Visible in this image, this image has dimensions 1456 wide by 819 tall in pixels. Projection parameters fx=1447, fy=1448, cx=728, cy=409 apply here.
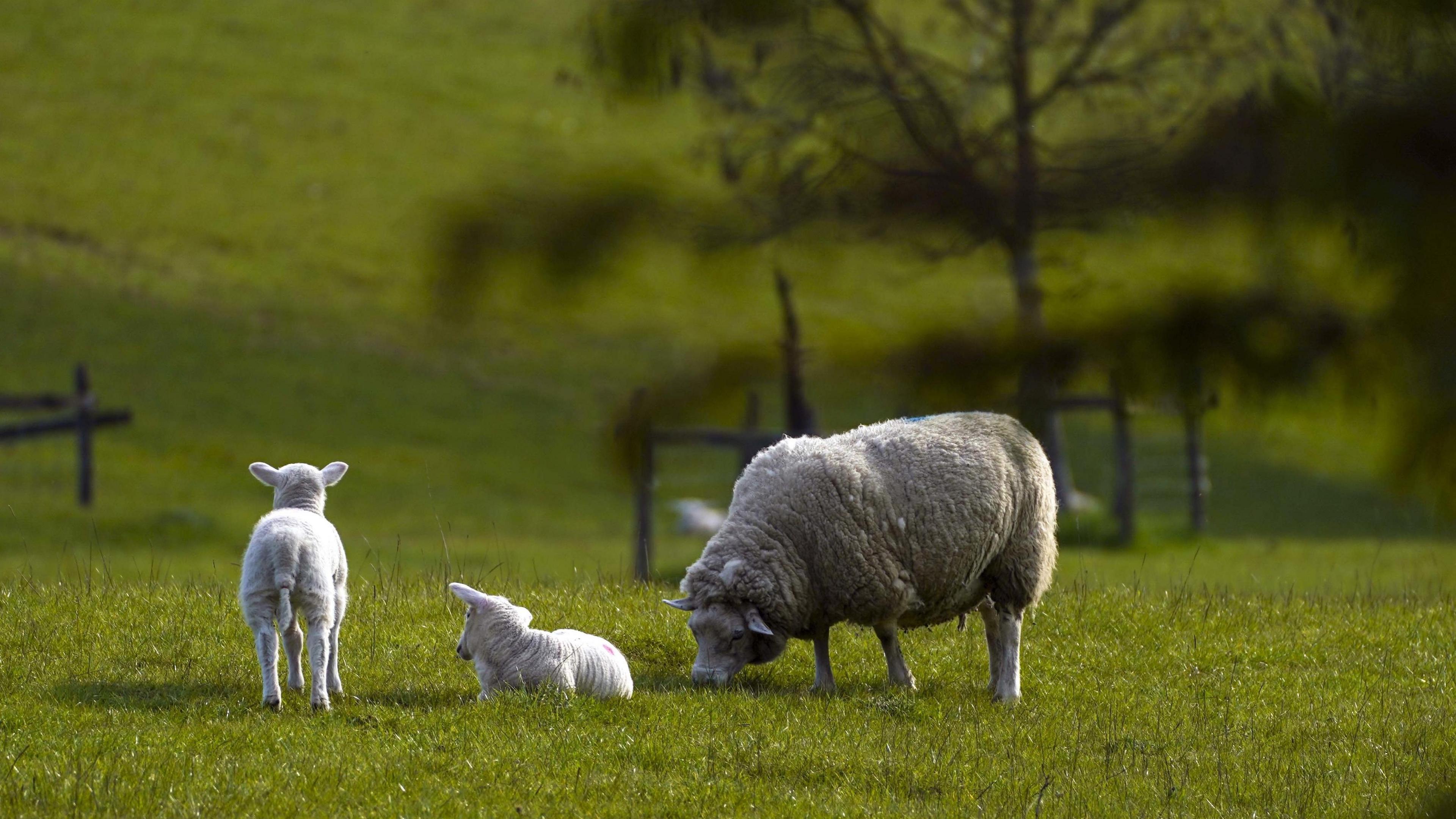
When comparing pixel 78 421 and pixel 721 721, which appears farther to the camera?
pixel 78 421

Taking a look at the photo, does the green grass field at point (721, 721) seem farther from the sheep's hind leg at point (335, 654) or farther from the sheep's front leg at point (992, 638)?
the sheep's front leg at point (992, 638)

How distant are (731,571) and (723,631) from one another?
0.39 meters

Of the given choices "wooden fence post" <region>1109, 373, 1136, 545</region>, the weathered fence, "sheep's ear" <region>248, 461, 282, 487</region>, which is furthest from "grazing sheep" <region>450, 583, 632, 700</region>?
the weathered fence

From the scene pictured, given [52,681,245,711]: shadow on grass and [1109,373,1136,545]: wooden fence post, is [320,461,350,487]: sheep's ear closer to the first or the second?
[52,681,245,711]: shadow on grass

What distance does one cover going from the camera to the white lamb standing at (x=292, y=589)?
7559 mm

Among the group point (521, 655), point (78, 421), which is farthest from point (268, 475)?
point (78, 421)

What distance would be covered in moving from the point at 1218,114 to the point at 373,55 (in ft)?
7.09

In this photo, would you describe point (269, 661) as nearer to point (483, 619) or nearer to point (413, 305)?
point (483, 619)

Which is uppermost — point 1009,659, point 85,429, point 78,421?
point 1009,659

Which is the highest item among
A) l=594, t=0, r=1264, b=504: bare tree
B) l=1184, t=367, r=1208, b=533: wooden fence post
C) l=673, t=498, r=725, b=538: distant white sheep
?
l=594, t=0, r=1264, b=504: bare tree

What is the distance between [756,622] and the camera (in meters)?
8.94

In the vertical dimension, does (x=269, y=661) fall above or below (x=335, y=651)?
above

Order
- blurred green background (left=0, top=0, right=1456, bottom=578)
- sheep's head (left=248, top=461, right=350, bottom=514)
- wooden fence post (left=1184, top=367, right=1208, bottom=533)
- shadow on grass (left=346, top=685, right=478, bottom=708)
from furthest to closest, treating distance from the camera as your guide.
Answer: wooden fence post (left=1184, top=367, right=1208, bottom=533) < sheep's head (left=248, top=461, right=350, bottom=514) < shadow on grass (left=346, top=685, right=478, bottom=708) < blurred green background (left=0, top=0, right=1456, bottom=578)

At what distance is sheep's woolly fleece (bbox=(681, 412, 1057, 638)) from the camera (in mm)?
8898
